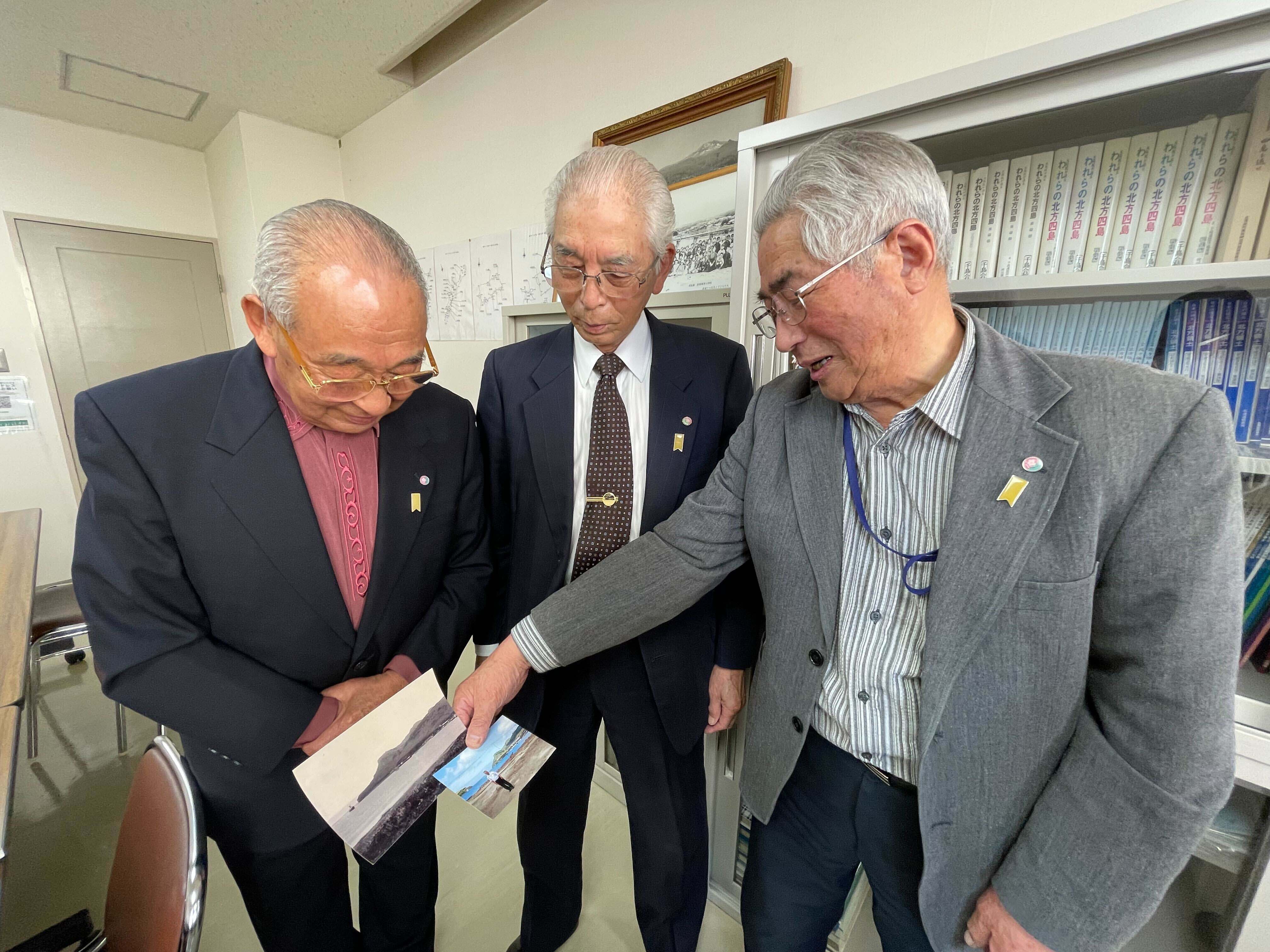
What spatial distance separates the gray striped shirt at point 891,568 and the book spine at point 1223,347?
0.51 m

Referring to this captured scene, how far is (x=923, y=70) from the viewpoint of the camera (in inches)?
47.6

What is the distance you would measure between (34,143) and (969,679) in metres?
5.12

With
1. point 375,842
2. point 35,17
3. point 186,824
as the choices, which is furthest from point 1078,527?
point 35,17

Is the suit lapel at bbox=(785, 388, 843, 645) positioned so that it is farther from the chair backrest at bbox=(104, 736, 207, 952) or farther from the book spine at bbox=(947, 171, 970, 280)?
the chair backrest at bbox=(104, 736, 207, 952)

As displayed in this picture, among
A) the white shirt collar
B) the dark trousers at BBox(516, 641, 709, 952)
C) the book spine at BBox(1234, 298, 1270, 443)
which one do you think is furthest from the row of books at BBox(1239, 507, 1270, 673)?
the white shirt collar

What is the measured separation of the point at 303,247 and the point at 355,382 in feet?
0.68

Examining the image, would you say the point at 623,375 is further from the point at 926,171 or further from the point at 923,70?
the point at 923,70

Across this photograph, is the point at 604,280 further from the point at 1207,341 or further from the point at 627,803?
the point at 627,803

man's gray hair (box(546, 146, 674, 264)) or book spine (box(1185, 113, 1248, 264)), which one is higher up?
man's gray hair (box(546, 146, 674, 264))

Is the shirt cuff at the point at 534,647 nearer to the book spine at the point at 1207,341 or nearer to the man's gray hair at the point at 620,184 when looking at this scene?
the man's gray hair at the point at 620,184

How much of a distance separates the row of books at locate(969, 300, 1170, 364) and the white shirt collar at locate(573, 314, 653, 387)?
644 millimetres

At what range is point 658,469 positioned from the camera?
112 centimetres

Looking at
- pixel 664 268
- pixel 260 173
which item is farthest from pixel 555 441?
pixel 260 173

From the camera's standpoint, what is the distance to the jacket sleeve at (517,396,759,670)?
97 centimetres
